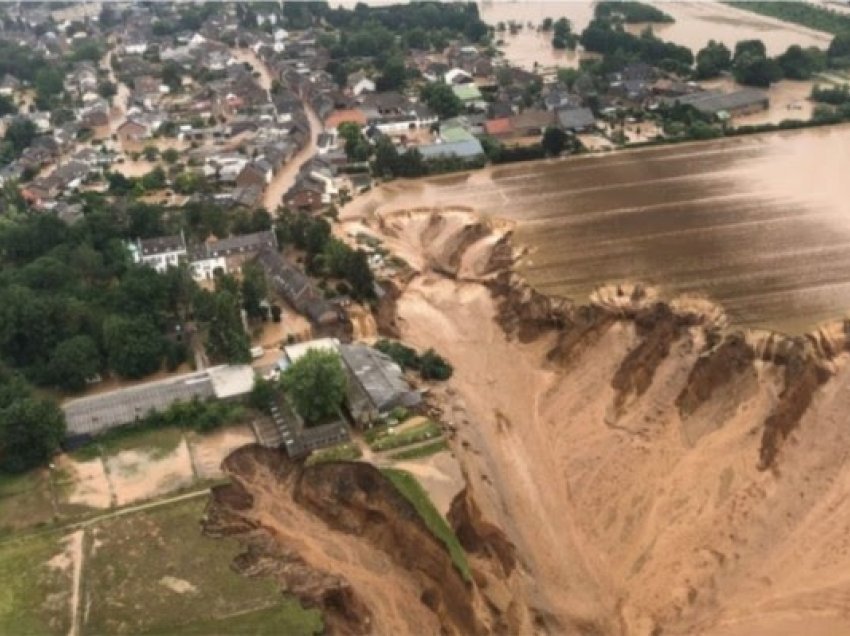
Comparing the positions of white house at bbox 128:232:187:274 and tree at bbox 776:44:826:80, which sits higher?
tree at bbox 776:44:826:80

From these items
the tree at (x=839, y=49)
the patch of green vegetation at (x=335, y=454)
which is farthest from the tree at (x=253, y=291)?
the tree at (x=839, y=49)

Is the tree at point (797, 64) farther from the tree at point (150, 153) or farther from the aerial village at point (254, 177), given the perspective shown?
the tree at point (150, 153)

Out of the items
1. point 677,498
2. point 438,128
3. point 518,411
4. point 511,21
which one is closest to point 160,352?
point 518,411

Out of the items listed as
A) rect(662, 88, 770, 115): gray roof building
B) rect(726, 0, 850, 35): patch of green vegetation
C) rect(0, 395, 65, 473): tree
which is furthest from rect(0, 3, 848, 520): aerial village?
rect(726, 0, 850, 35): patch of green vegetation

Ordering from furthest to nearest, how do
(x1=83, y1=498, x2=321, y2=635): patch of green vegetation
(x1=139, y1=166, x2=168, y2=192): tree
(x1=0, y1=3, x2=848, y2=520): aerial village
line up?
(x1=139, y1=166, x2=168, y2=192): tree, (x1=0, y1=3, x2=848, y2=520): aerial village, (x1=83, y1=498, x2=321, y2=635): patch of green vegetation

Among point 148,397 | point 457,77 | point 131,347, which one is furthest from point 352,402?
point 457,77

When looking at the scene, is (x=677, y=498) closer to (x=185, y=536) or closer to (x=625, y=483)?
(x=625, y=483)

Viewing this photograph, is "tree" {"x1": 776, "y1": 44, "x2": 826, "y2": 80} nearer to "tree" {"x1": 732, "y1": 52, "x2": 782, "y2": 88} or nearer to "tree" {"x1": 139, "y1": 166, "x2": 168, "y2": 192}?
"tree" {"x1": 732, "y1": 52, "x2": 782, "y2": 88}

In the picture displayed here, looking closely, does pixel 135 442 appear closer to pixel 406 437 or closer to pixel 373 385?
pixel 373 385
